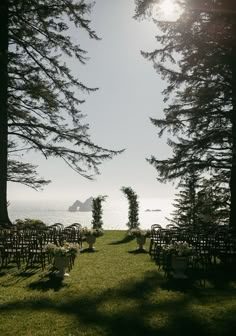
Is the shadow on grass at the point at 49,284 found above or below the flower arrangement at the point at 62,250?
below

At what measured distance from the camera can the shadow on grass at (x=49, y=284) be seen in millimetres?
9328

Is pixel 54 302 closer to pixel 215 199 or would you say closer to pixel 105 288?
pixel 105 288

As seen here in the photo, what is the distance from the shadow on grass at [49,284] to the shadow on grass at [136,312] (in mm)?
1017

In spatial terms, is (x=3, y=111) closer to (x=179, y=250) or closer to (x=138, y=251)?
(x=138, y=251)

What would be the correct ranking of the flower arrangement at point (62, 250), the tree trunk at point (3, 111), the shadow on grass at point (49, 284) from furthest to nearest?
the tree trunk at point (3, 111)
the flower arrangement at point (62, 250)
the shadow on grass at point (49, 284)

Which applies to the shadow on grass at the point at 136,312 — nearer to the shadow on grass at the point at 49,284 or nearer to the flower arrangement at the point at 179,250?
the shadow on grass at the point at 49,284

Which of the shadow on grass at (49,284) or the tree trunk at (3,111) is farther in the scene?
the tree trunk at (3,111)

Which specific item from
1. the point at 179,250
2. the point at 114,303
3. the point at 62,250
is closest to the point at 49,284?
the point at 62,250

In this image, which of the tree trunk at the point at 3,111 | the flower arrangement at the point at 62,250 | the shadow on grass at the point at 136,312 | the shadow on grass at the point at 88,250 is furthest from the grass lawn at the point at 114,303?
the tree trunk at the point at 3,111

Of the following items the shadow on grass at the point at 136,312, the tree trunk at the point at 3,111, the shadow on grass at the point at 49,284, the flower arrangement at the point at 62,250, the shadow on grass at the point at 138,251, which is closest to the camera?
the shadow on grass at the point at 136,312

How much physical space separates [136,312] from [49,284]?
3.23m

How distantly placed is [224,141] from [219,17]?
18.4 ft

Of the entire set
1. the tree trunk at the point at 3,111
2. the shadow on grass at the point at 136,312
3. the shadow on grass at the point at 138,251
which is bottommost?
the shadow on grass at the point at 136,312

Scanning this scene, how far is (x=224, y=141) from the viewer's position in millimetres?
17516
